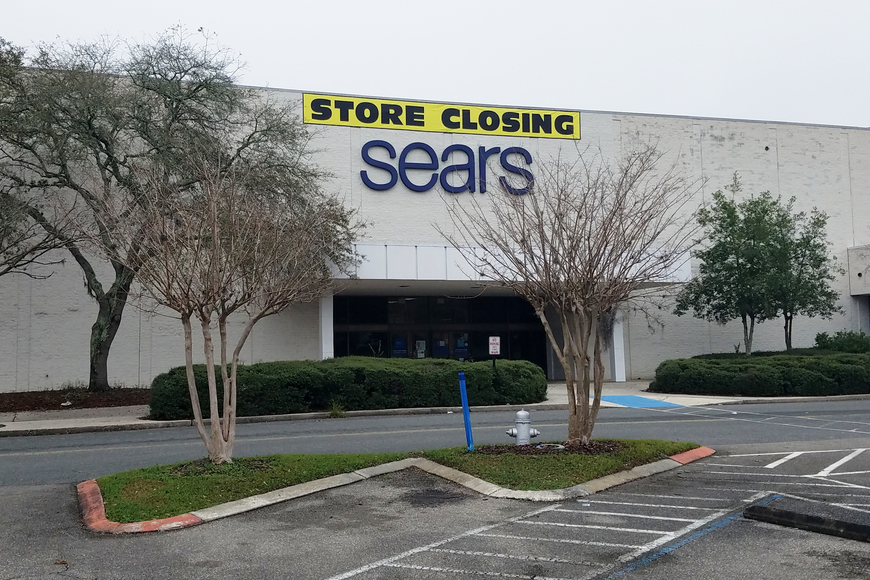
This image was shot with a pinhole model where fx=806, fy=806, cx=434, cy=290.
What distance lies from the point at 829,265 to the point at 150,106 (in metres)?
26.7

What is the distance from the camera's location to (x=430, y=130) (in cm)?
3064

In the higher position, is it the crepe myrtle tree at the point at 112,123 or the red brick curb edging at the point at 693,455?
the crepe myrtle tree at the point at 112,123

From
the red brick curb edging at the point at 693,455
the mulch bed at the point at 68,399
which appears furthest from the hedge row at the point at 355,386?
the red brick curb edging at the point at 693,455

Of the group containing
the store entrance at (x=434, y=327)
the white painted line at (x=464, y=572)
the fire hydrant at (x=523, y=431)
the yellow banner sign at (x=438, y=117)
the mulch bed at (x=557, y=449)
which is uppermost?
the yellow banner sign at (x=438, y=117)

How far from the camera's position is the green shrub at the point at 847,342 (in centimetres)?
2866

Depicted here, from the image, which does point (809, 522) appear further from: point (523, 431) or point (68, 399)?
point (68, 399)

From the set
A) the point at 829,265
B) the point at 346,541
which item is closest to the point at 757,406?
the point at 829,265

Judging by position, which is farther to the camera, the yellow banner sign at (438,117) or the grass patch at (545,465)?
the yellow banner sign at (438,117)

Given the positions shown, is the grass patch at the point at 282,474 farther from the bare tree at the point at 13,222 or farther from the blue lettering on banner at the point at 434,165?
the blue lettering on banner at the point at 434,165

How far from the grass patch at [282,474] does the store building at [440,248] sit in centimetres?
1452

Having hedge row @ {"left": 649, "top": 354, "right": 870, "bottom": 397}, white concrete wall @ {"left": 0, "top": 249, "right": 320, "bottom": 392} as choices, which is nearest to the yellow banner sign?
white concrete wall @ {"left": 0, "top": 249, "right": 320, "bottom": 392}

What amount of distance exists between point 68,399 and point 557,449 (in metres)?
16.2

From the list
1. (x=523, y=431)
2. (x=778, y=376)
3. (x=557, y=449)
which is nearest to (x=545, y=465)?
(x=557, y=449)

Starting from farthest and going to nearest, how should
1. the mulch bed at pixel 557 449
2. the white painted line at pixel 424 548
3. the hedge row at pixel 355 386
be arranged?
the hedge row at pixel 355 386, the mulch bed at pixel 557 449, the white painted line at pixel 424 548
